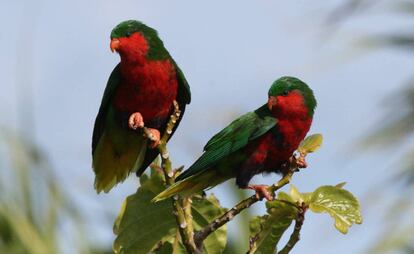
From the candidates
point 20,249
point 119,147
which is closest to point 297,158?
point 119,147

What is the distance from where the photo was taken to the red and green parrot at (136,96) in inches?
214

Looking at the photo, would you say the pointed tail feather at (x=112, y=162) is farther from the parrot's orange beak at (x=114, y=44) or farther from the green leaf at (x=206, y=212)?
the green leaf at (x=206, y=212)

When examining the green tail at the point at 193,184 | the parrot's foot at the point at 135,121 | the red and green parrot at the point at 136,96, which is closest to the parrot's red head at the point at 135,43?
the red and green parrot at the point at 136,96

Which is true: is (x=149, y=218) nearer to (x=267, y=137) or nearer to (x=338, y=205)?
(x=267, y=137)

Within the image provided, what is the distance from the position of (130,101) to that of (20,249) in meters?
2.15

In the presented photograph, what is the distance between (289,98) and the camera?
4.82 meters

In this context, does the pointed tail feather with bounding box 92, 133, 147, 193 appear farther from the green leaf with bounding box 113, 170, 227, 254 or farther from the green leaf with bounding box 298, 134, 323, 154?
the green leaf with bounding box 298, 134, 323, 154

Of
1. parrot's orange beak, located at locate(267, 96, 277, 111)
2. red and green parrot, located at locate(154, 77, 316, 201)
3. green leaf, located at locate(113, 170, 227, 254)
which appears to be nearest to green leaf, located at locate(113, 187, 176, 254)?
green leaf, located at locate(113, 170, 227, 254)

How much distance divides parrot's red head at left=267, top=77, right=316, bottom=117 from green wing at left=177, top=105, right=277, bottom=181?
8 centimetres

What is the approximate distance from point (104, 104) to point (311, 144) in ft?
5.48

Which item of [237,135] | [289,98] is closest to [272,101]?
[289,98]

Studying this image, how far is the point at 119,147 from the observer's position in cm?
576

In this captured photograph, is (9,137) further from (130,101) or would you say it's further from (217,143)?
(217,143)

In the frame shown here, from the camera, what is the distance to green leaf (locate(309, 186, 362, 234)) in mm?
4027
